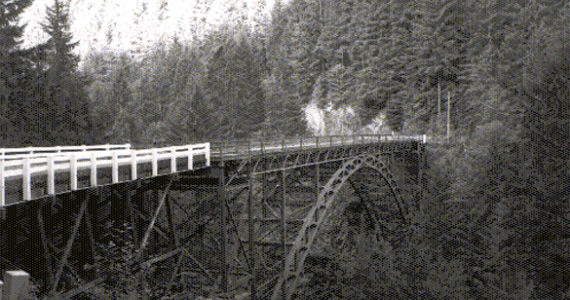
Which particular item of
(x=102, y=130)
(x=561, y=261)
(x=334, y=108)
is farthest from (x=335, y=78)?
(x=561, y=261)

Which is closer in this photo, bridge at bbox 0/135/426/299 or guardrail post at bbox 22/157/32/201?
guardrail post at bbox 22/157/32/201

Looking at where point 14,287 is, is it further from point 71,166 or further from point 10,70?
point 10,70

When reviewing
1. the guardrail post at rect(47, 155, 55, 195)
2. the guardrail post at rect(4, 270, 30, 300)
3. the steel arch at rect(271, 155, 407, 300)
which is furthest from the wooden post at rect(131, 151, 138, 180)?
the guardrail post at rect(4, 270, 30, 300)

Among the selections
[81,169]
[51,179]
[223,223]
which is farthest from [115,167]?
[223,223]

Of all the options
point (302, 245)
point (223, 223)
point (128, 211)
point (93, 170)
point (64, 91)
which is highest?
point (64, 91)

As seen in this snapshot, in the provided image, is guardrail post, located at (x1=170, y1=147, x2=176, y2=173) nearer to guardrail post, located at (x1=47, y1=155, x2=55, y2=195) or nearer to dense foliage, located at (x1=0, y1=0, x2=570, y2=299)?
dense foliage, located at (x1=0, y1=0, x2=570, y2=299)

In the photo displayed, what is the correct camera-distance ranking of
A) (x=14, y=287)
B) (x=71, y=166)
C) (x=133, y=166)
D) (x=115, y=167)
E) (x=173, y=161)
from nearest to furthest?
(x=14, y=287) < (x=71, y=166) < (x=115, y=167) < (x=133, y=166) < (x=173, y=161)

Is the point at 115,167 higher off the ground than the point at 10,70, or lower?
lower

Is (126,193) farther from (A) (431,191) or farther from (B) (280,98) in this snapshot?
(B) (280,98)

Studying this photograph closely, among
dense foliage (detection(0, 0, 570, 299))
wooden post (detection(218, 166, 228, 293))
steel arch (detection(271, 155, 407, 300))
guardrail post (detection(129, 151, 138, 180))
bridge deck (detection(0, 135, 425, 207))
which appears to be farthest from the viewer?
dense foliage (detection(0, 0, 570, 299))
